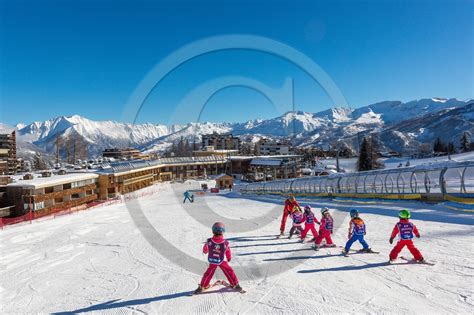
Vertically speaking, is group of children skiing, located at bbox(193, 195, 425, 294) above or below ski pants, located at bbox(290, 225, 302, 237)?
above

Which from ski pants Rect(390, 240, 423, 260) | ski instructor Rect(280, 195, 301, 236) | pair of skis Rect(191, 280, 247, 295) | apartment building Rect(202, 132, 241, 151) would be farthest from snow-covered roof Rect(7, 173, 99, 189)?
apartment building Rect(202, 132, 241, 151)

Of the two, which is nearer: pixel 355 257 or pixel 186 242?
pixel 355 257

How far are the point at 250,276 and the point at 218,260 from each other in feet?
4.05

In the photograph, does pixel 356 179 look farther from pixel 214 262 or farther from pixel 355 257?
pixel 214 262

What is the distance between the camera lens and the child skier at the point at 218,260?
6379 millimetres

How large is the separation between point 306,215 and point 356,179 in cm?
1356

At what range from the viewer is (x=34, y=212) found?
2800 centimetres

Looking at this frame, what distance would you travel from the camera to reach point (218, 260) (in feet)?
21.1

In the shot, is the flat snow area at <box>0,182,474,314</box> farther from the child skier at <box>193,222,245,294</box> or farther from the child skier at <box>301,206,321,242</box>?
the child skier at <box>301,206,321,242</box>

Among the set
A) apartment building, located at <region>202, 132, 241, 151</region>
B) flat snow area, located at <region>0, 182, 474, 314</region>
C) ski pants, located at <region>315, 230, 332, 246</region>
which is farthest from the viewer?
apartment building, located at <region>202, 132, 241, 151</region>

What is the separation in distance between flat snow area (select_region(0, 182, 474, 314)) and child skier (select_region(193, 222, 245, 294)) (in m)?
0.24

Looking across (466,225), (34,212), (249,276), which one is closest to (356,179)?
(466,225)

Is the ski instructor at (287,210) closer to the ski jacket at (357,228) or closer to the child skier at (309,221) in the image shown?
the child skier at (309,221)

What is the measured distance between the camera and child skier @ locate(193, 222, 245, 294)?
6.38m
